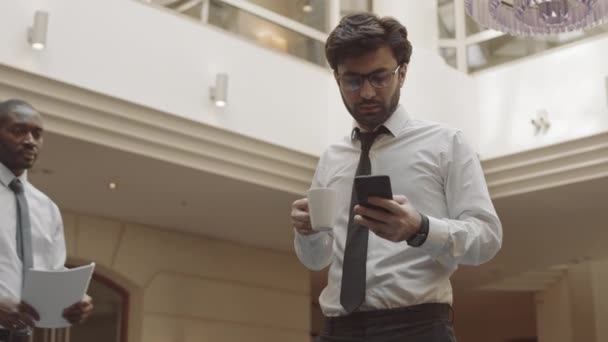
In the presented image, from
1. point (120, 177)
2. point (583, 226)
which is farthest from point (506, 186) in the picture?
point (120, 177)

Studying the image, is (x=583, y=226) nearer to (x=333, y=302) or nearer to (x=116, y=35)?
(x=116, y=35)

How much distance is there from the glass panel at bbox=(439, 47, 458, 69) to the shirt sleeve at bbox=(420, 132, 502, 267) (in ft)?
26.2

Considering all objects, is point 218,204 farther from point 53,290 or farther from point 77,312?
point 53,290

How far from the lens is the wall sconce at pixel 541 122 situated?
9273mm

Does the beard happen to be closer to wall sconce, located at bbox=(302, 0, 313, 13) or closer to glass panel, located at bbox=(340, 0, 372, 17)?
wall sconce, located at bbox=(302, 0, 313, 13)

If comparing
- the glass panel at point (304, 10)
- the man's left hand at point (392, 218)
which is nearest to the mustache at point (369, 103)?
the man's left hand at point (392, 218)

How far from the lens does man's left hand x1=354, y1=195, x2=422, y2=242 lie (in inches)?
81.0

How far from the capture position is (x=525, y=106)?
9.55 metres

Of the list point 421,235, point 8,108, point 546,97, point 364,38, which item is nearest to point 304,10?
point 546,97

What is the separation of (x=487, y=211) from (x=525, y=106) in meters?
7.48

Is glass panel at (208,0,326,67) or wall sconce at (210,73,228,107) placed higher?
glass panel at (208,0,326,67)

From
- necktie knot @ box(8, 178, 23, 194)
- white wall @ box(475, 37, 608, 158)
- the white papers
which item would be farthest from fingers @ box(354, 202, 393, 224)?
white wall @ box(475, 37, 608, 158)

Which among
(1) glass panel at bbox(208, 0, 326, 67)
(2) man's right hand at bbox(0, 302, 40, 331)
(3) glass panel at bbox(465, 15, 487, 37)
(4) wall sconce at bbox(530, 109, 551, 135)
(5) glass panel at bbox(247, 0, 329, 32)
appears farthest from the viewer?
(3) glass panel at bbox(465, 15, 487, 37)

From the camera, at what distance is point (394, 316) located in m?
2.26
